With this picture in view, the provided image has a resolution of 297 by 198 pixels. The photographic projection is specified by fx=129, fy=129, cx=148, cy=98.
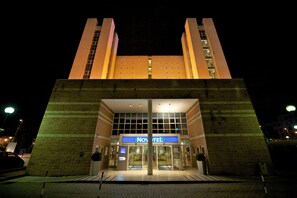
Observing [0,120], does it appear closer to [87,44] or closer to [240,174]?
[87,44]

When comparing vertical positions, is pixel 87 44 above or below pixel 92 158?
above

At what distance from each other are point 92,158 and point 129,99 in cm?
659

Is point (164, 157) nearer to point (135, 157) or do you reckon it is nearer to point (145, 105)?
point (135, 157)


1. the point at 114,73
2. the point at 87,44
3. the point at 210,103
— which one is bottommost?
the point at 210,103

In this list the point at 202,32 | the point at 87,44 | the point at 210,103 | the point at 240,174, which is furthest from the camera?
the point at 202,32

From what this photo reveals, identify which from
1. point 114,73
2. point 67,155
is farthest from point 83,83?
point 114,73

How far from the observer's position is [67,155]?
468 inches

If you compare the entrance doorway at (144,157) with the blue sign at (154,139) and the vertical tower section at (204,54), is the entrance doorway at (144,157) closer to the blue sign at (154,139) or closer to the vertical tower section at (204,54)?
the blue sign at (154,139)

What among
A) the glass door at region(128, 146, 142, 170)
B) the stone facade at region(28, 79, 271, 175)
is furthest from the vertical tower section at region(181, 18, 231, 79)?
the glass door at region(128, 146, 142, 170)

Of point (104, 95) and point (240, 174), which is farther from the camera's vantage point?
point (104, 95)

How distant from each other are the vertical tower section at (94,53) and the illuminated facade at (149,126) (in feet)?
35.8

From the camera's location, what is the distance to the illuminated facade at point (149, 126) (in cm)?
1185

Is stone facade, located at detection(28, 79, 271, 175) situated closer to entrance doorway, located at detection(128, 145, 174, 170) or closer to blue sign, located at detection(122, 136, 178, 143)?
blue sign, located at detection(122, 136, 178, 143)

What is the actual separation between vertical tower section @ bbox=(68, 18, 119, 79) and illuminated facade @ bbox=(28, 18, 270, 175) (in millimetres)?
10902
